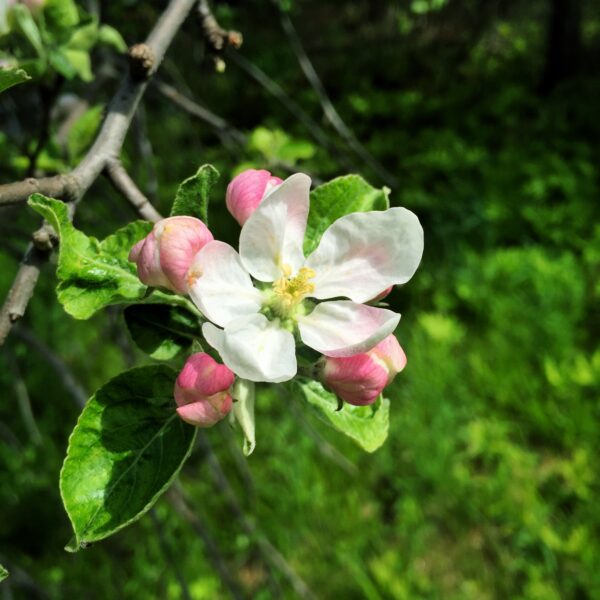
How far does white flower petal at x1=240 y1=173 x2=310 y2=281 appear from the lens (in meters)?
0.63

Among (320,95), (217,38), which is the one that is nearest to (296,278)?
(217,38)

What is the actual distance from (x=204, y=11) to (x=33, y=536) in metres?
2.05

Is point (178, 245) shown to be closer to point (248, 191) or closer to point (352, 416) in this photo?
point (248, 191)

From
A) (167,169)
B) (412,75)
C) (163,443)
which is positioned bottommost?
(412,75)

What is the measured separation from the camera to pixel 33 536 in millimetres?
2439

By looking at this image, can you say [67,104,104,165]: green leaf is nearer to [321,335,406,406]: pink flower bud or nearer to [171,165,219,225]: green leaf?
[171,165,219,225]: green leaf

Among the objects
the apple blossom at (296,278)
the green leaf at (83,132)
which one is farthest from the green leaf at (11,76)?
the green leaf at (83,132)

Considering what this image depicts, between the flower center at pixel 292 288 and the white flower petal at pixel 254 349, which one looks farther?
the flower center at pixel 292 288

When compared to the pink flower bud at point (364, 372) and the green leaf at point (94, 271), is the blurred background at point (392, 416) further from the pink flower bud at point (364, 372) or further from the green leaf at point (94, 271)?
the pink flower bud at point (364, 372)

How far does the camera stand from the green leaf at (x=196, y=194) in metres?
0.63

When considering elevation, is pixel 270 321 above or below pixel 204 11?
below

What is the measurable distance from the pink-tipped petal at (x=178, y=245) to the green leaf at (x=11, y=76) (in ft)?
0.49

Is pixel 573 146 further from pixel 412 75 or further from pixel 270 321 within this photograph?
pixel 270 321

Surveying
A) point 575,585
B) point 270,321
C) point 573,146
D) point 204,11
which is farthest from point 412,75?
point 270,321
